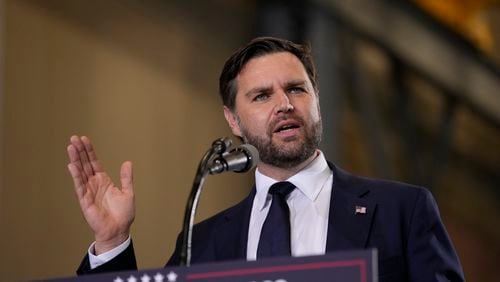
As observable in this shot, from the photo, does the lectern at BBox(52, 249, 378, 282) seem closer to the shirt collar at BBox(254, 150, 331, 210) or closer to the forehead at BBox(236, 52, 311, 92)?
the shirt collar at BBox(254, 150, 331, 210)

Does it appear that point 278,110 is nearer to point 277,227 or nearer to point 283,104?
point 283,104

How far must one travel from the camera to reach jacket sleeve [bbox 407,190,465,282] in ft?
8.23

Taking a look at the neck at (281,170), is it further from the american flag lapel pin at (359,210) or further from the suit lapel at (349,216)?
the american flag lapel pin at (359,210)

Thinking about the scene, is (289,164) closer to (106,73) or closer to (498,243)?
(106,73)

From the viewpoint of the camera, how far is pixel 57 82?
570cm

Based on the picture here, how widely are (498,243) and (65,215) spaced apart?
5.29 meters

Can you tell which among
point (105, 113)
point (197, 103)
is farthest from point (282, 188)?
point (197, 103)

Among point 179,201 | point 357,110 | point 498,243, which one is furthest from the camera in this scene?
point 498,243

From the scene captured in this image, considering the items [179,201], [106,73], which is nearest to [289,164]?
[106,73]

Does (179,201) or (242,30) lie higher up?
(242,30)

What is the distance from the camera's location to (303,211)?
2771mm

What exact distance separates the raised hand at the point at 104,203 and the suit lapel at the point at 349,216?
1.75 feet

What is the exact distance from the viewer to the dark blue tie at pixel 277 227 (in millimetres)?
2662

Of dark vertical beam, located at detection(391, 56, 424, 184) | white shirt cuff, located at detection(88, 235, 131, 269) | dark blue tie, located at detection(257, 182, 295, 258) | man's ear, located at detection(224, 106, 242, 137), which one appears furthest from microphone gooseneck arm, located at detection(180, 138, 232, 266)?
dark vertical beam, located at detection(391, 56, 424, 184)
